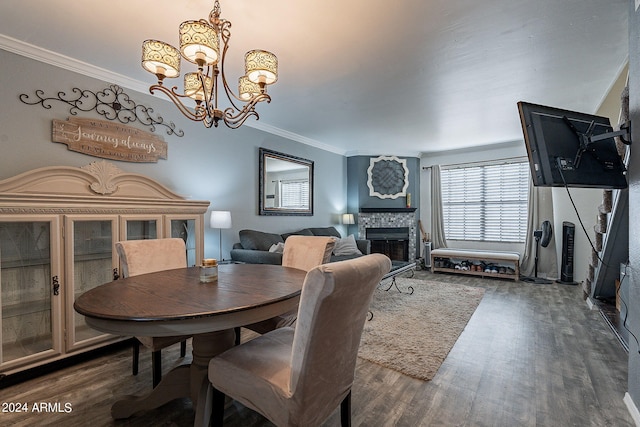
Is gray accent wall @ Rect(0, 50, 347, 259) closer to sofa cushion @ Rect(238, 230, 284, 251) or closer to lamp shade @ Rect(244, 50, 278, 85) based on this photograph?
sofa cushion @ Rect(238, 230, 284, 251)

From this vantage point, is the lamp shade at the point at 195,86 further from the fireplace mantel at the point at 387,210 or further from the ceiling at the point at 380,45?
the fireplace mantel at the point at 387,210

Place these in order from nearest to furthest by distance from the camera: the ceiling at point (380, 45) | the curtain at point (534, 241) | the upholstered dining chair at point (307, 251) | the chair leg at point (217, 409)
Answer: the chair leg at point (217, 409), the ceiling at point (380, 45), the upholstered dining chair at point (307, 251), the curtain at point (534, 241)

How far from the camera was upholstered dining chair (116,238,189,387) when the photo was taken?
1.80 metres

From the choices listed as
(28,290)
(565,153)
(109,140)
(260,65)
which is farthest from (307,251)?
(109,140)

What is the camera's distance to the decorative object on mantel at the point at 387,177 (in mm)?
6047

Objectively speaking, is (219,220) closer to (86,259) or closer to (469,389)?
(86,259)

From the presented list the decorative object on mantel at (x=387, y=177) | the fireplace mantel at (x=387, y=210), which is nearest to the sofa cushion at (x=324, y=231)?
the fireplace mantel at (x=387, y=210)

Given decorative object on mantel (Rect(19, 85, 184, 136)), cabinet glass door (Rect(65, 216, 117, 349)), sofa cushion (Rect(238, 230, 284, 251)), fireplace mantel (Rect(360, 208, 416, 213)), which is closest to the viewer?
cabinet glass door (Rect(65, 216, 117, 349))

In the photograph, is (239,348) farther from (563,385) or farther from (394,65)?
(394,65)

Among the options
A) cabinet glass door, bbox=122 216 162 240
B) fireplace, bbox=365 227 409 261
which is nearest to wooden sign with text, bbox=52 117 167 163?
cabinet glass door, bbox=122 216 162 240

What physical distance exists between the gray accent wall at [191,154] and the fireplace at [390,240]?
731 mm

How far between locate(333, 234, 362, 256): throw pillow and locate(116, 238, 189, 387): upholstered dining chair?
251cm

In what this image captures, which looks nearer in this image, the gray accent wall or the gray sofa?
the gray accent wall

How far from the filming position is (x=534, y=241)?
17.0ft
